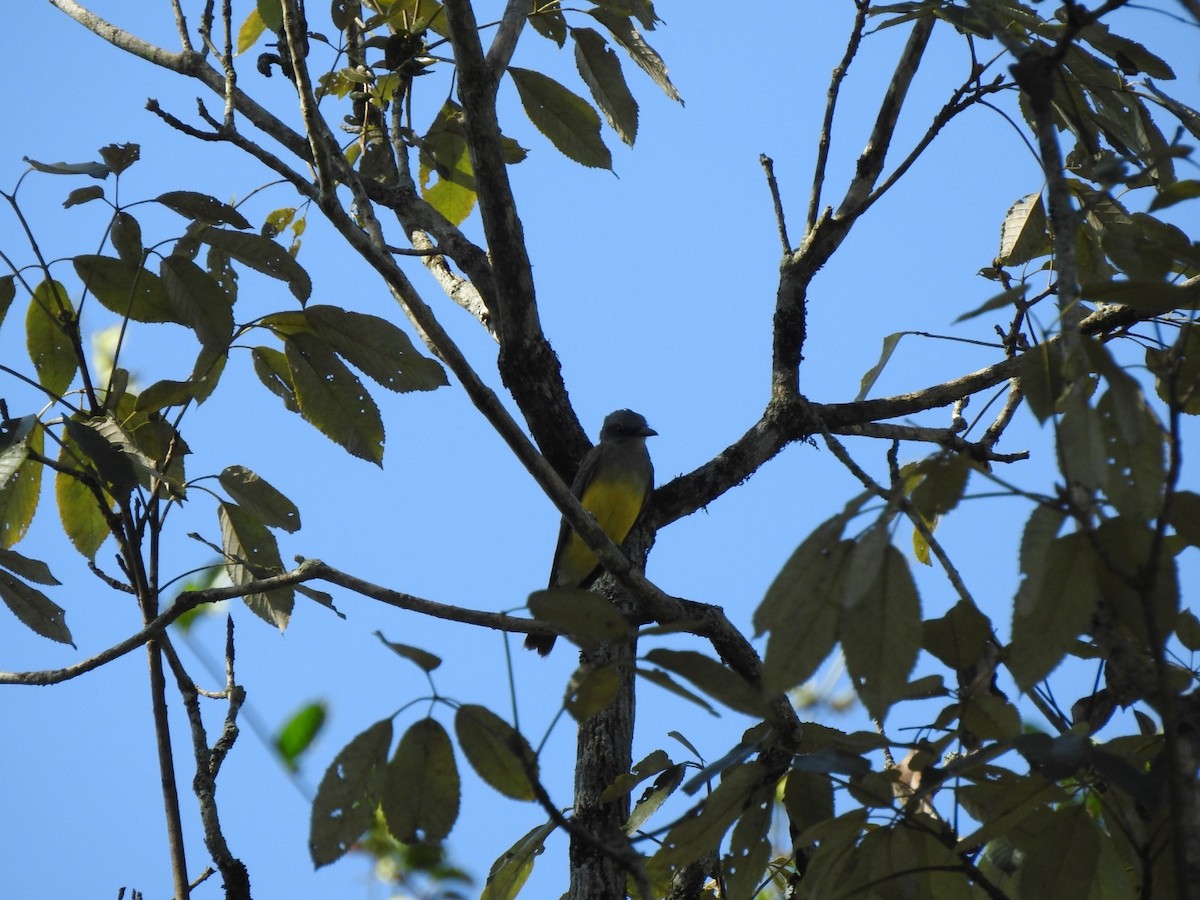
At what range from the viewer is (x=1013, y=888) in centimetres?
220

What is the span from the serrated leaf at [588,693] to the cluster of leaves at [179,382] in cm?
116

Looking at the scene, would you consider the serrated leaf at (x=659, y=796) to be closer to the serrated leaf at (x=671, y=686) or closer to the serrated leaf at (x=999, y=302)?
the serrated leaf at (x=671, y=686)

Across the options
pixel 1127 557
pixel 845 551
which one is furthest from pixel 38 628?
pixel 1127 557

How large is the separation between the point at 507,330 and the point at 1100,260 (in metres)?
1.89

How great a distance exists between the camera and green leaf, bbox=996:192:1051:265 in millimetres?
3707

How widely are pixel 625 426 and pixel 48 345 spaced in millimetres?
5563

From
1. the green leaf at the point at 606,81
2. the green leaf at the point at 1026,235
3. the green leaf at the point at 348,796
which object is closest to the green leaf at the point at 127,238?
the green leaf at the point at 606,81

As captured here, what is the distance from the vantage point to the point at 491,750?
167 cm

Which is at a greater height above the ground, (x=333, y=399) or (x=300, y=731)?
(x=333, y=399)

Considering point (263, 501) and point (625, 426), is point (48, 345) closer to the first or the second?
point (263, 501)

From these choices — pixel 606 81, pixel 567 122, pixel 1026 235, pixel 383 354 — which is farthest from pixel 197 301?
pixel 1026 235

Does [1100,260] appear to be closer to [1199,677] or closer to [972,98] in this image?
[972,98]

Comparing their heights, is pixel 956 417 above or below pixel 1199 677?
above

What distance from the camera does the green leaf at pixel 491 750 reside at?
5.44ft
